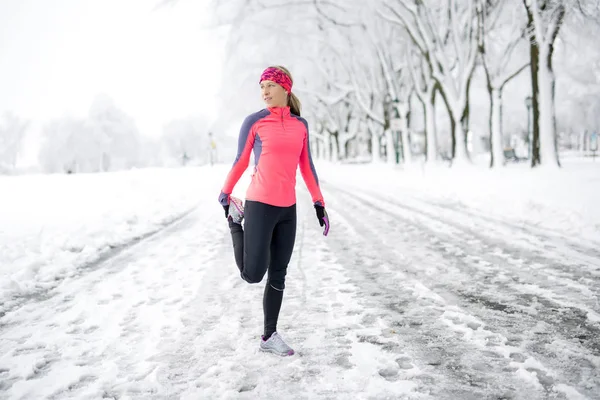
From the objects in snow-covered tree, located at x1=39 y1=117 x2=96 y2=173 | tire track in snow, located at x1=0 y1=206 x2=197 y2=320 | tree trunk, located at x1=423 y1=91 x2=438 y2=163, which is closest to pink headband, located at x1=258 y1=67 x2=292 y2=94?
tire track in snow, located at x1=0 y1=206 x2=197 y2=320

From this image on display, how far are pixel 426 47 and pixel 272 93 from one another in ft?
58.9

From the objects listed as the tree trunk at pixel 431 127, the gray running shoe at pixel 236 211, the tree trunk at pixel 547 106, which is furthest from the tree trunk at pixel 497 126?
the gray running shoe at pixel 236 211

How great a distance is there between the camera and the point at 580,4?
482 inches

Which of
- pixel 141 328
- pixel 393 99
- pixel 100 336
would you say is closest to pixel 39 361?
pixel 100 336

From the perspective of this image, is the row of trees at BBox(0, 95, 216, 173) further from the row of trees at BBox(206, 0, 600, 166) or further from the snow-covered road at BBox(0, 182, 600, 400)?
the snow-covered road at BBox(0, 182, 600, 400)

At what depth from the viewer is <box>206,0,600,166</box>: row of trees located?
1470 cm

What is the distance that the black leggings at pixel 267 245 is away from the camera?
9.84ft

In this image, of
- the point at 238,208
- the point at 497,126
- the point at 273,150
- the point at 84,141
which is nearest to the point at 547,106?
the point at 497,126

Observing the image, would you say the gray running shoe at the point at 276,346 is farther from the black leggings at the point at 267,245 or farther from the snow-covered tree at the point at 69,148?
the snow-covered tree at the point at 69,148

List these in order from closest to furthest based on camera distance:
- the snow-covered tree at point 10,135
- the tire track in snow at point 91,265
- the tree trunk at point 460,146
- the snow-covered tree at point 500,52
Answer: the tire track in snow at point 91,265 → the snow-covered tree at point 500,52 → the tree trunk at point 460,146 → the snow-covered tree at point 10,135

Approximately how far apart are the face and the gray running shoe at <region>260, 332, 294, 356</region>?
165 centimetres

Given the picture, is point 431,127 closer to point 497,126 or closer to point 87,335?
point 497,126

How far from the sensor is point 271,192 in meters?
3.01

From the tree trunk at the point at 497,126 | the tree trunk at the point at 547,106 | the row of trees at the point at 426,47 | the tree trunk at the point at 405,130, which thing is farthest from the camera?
the tree trunk at the point at 405,130
